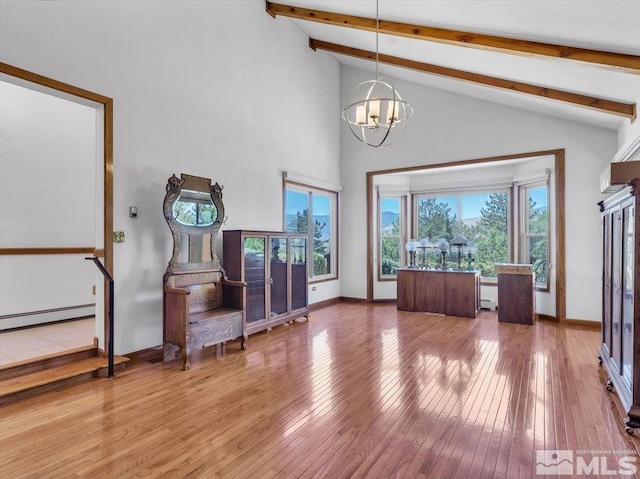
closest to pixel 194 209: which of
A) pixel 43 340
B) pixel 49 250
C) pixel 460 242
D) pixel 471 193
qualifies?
pixel 43 340

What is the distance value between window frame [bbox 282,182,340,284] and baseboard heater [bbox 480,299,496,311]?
2.86m

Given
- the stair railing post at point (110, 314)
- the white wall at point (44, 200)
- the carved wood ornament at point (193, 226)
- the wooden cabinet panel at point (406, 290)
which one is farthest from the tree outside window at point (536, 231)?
the white wall at point (44, 200)

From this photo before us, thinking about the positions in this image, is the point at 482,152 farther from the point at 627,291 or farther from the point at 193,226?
the point at 193,226

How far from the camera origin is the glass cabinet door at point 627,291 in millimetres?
2604

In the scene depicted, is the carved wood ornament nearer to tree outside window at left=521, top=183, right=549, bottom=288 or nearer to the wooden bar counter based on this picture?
the wooden bar counter

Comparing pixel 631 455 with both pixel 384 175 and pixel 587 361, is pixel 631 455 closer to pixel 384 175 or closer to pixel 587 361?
pixel 587 361

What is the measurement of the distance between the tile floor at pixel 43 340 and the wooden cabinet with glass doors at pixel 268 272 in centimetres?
185

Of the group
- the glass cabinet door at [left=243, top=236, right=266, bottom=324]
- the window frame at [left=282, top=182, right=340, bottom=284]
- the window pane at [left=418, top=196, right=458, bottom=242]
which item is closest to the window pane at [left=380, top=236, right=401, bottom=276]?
the window pane at [left=418, top=196, right=458, bottom=242]

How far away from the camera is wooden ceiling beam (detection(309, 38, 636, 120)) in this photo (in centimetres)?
420

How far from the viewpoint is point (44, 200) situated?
508cm

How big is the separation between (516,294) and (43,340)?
255 inches

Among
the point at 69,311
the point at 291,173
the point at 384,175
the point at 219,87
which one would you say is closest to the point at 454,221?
the point at 384,175

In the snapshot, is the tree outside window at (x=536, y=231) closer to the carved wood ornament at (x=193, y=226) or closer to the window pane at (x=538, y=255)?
the window pane at (x=538, y=255)

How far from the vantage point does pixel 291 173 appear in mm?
6188
